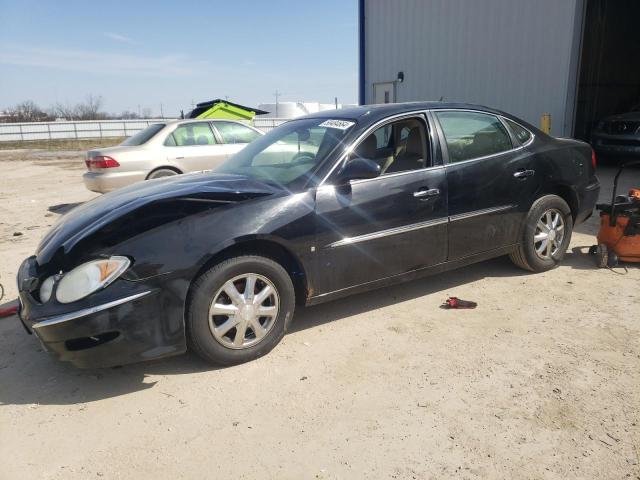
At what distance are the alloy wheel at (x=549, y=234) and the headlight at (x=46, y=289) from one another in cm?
386

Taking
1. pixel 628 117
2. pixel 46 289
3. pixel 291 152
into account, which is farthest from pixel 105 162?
pixel 628 117

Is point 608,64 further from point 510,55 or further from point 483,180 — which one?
point 483,180

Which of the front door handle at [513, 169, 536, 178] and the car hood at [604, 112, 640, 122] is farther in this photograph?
the car hood at [604, 112, 640, 122]

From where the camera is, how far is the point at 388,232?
3615 millimetres

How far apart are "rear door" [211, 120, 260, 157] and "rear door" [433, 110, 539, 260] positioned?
513cm

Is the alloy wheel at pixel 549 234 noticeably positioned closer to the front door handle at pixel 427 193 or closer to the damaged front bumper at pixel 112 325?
the front door handle at pixel 427 193

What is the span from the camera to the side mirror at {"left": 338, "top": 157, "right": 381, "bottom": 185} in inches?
133

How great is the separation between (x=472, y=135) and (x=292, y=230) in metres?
1.93

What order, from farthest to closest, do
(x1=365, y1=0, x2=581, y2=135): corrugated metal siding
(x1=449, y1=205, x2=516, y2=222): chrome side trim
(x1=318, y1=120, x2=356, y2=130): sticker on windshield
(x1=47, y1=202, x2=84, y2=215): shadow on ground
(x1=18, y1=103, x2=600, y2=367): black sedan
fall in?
(x1=365, y1=0, x2=581, y2=135): corrugated metal siding < (x1=47, y1=202, x2=84, y2=215): shadow on ground < (x1=449, y1=205, x2=516, y2=222): chrome side trim < (x1=318, y1=120, x2=356, y2=130): sticker on windshield < (x1=18, y1=103, x2=600, y2=367): black sedan

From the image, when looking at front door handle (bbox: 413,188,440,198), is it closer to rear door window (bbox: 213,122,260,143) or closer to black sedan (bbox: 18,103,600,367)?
black sedan (bbox: 18,103,600,367)

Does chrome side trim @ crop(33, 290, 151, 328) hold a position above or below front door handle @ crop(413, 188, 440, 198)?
below

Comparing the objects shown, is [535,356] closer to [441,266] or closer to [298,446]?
[441,266]

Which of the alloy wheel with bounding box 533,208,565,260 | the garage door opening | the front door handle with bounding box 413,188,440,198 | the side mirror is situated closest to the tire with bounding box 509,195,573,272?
the alloy wheel with bounding box 533,208,565,260

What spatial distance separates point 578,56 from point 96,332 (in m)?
12.8
